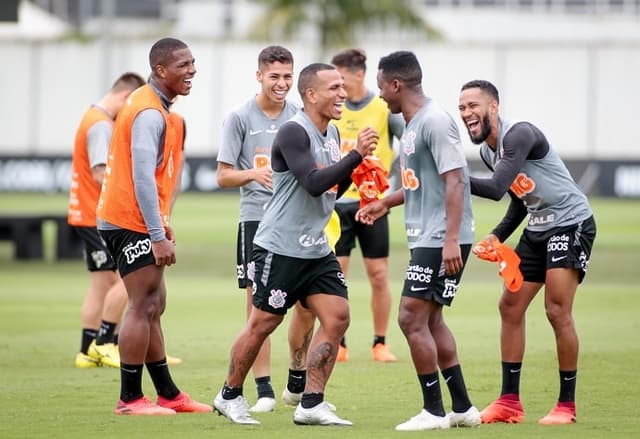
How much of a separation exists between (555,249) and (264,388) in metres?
2.34

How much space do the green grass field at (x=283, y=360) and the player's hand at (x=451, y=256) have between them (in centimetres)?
105

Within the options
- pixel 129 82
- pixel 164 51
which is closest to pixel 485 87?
pixel 164 51

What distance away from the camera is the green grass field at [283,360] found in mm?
9125

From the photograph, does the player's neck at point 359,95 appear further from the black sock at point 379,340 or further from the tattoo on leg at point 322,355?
the tattoo on leg at point 322,355

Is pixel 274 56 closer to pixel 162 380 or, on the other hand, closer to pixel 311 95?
pixel 311 95

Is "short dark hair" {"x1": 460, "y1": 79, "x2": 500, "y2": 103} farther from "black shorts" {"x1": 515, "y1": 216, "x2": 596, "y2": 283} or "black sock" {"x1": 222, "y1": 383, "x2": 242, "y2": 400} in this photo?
"black sock" {"x1": 222, "y1": 383, "x2": 242, "y2": 400}

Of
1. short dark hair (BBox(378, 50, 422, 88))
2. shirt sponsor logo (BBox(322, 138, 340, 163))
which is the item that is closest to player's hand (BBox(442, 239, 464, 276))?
shirt sponsor logo (BBox(322, 138, 340, 163))

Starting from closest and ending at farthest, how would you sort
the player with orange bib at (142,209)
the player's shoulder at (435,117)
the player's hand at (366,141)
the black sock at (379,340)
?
the player's hand at (366,141) < the player's shoulder at (435,117) < the player with orange bib at (142,209) < the black sock at (379,340)

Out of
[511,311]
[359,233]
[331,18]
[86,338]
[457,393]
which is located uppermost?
[331,18]

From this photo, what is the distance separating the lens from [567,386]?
9.48 meters

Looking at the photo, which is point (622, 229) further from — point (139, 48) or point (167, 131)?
point (139, 48)

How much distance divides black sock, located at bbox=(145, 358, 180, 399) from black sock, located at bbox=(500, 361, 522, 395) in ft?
7.57

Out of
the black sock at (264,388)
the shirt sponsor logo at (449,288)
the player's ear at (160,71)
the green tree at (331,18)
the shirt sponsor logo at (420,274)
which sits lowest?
the black sock at (264,388)

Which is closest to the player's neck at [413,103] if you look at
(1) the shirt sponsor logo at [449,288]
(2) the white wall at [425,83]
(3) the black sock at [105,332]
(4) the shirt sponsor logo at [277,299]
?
(1) the shirt sponsor logo at [449,288]
